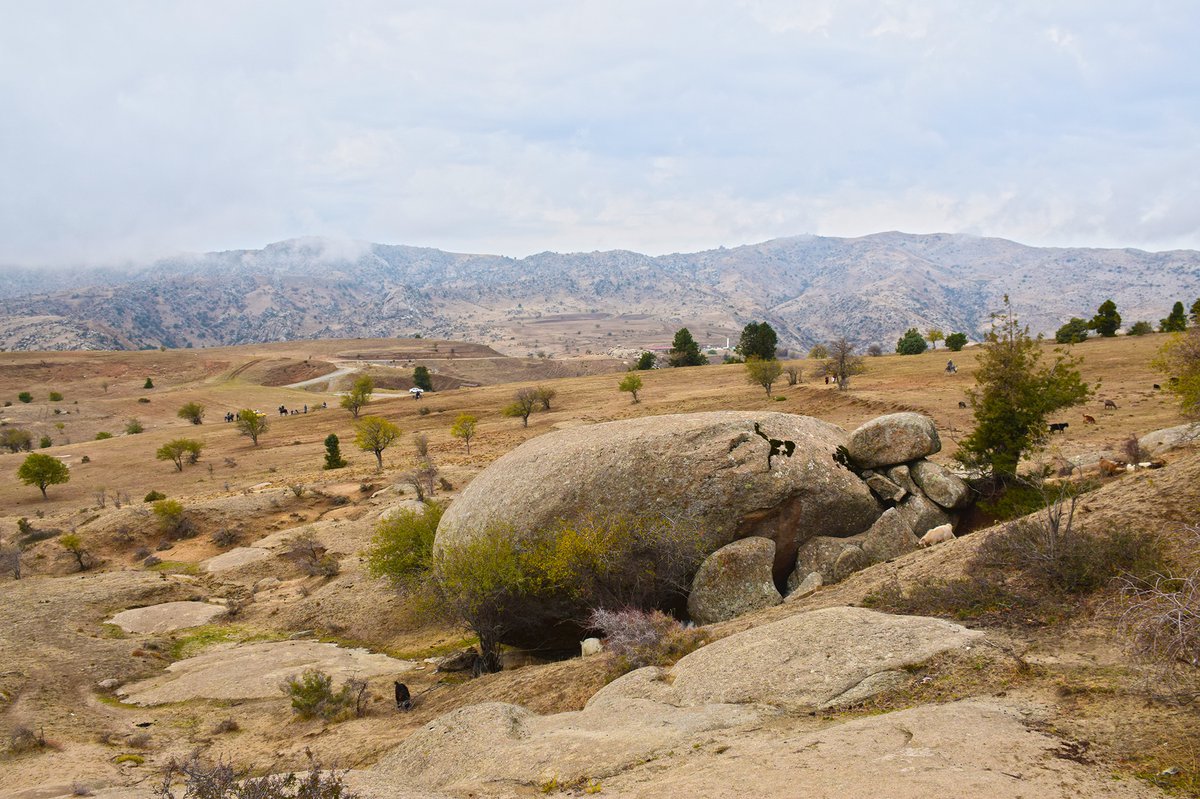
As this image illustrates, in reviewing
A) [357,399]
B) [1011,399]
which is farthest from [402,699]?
[357,399]

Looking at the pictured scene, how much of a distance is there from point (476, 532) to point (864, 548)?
12.0 m

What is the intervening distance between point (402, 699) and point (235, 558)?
809 inches

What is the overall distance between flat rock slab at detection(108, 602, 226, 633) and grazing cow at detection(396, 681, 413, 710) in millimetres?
13651

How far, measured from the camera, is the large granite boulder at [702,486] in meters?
19.5

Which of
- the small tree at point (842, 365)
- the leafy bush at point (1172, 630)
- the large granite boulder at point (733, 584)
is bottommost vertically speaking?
the large granite boulder at point (733, 584)

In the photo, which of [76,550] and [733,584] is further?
[76,550]

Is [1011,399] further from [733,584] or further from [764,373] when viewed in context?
[764,373]

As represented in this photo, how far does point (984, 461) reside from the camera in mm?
21656

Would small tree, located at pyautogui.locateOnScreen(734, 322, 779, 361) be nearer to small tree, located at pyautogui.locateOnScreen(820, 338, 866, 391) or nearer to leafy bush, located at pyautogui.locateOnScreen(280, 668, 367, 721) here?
small tree, located at pyautogui.locateOnScreen(820, 338, 866, 391)

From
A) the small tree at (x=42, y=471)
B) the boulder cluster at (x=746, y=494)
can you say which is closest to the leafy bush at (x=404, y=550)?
the boulder cluster at (x=746, y=494)

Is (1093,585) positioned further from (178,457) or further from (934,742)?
(178,457)

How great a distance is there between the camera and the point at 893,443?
2186 cm

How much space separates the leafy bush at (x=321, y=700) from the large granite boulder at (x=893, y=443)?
672 inches

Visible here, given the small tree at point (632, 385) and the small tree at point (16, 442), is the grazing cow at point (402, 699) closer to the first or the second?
the small tree at point (632, 385)
